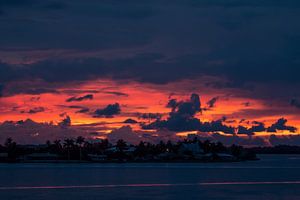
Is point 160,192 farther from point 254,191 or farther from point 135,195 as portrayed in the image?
point 254,191

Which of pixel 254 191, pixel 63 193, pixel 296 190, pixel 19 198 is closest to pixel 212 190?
pixel 254 191

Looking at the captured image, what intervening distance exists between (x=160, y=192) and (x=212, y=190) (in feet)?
21.1

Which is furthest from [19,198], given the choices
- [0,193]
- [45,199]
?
[0,193]

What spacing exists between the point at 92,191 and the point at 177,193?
31.1 ft

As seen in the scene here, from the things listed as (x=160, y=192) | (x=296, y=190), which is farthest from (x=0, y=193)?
(x=296, y=190)

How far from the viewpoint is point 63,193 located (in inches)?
2586

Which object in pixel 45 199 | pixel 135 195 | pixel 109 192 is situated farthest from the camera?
pixel 109 192

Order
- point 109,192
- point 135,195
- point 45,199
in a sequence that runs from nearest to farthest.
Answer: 1. point 45,199
2. point 135,195
3. point 109,192

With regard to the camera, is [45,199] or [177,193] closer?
[45,199]

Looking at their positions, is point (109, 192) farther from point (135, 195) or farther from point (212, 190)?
point (212, 190)

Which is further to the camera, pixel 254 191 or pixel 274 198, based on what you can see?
pixel 254 191

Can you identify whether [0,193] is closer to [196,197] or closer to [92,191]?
[92,191]

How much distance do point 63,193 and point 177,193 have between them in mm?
11947

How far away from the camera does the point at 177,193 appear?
66.1m
